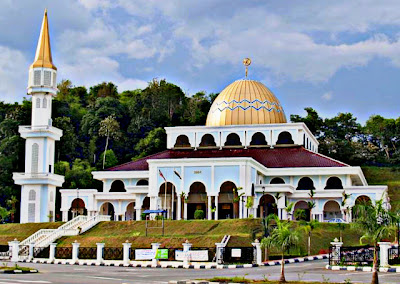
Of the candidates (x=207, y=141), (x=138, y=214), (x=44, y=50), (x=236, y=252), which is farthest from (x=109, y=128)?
(x=236, y=252)

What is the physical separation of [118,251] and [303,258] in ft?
37.7

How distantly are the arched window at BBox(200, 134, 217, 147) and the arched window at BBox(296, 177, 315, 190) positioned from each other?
1100cm

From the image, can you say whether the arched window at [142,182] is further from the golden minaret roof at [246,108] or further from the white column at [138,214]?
the golden minaret roof at [246,108]

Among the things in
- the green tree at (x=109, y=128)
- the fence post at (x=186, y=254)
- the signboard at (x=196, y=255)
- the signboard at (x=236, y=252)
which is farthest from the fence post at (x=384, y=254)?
the green tree at (x=109, y=128)

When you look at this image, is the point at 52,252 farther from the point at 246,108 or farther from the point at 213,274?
the point at 246,108

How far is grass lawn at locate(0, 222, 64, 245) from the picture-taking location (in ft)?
184

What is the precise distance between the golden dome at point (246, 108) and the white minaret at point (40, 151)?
18.1 metres

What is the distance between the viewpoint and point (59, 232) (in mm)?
54094

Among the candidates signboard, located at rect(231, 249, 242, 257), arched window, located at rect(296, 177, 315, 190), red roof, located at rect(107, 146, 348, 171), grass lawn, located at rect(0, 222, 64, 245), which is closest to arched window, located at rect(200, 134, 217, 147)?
red roof, located at rect(107, 146, 348, 171)

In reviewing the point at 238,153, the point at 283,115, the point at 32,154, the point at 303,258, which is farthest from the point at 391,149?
the point at 303,258

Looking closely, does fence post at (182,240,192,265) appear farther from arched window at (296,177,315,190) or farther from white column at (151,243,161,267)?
arched window at (296,177,315,190)

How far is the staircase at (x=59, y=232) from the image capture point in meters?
52.2

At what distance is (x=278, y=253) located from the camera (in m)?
43.5

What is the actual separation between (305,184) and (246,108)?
11.9 metres
